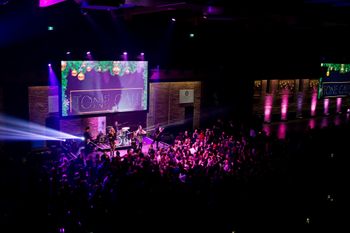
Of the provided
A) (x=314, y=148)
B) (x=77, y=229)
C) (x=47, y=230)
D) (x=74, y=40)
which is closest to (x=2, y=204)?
(x=47, y=230)

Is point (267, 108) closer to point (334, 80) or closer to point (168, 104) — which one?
point (334, 80)

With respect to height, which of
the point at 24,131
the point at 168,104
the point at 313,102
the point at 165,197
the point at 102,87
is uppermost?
the point at 102,87

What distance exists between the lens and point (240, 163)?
10.2 m

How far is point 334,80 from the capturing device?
22000 millimetres

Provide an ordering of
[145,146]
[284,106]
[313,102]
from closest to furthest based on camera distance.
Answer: [145,146], [284,106], [313,102]

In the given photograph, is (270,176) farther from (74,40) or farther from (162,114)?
(162,114)

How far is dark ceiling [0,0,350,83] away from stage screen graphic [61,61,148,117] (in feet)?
1.62

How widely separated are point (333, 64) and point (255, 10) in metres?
14.9

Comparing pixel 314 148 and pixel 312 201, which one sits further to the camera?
pixel 314 148

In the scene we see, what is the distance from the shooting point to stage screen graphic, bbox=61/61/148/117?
13367mm

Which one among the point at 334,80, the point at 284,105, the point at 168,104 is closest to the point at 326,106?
the point at 334,80

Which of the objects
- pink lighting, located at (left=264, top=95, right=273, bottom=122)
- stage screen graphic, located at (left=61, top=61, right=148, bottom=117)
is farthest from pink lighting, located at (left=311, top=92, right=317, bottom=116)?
stage screen graphic, located at (left=61, top=61, right=148, bottom=117)

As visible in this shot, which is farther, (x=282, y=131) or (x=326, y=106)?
(x=326, y=106)

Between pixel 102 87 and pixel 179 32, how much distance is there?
173 inches
